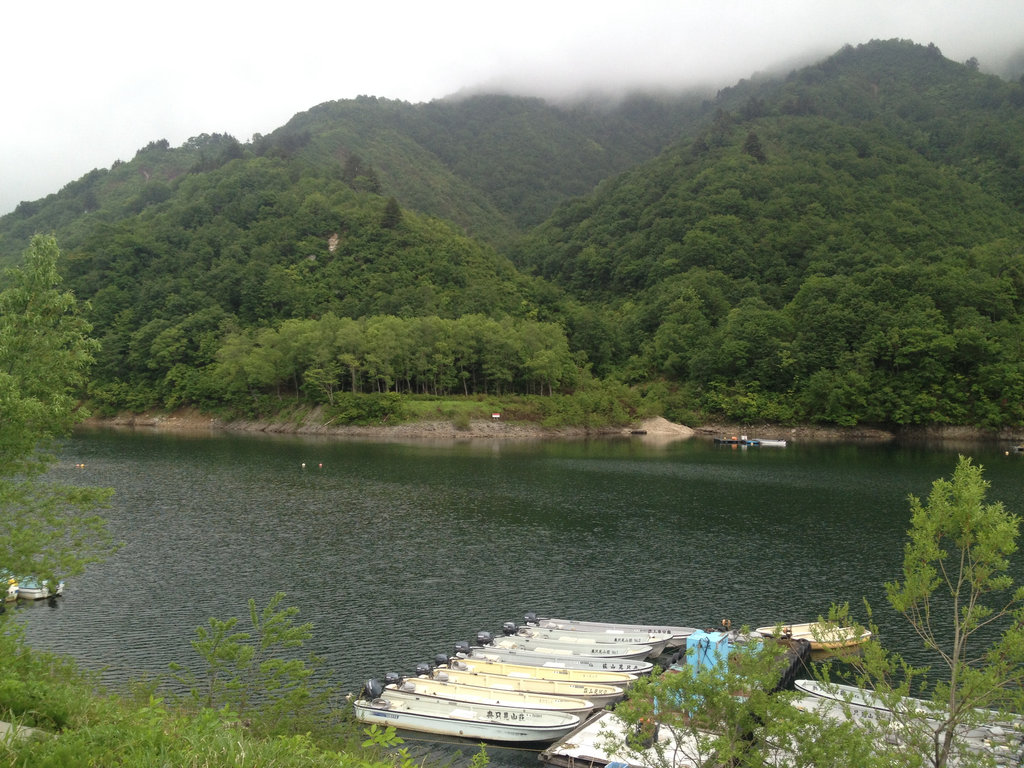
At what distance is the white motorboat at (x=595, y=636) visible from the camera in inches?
1177

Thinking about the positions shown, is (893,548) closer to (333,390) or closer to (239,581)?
(239,581)

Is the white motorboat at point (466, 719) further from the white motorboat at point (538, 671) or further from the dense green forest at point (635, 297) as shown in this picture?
the dense green forest at point (635, 297)

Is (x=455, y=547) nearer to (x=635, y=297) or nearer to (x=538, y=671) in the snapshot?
(x=538, y=671)

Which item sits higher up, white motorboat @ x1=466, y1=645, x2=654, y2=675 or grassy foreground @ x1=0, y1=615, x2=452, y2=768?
grassy foreground @ x1=0, y1=615, x2=452, y2=768

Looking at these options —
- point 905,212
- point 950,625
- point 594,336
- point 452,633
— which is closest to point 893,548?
point 950,625

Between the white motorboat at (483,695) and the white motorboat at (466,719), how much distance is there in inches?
9.2

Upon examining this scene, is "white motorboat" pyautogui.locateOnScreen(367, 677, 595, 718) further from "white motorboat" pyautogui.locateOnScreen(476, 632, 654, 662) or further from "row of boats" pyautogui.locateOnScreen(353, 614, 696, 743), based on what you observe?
"white motorboat" pyautogui.locateOnScreen(476, 632, 654, 662)

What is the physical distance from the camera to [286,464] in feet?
268

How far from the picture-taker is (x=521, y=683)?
85.6ft

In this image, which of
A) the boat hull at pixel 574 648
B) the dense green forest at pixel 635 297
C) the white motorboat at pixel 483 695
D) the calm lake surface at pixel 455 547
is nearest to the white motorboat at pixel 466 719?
the white motorboat at pixel 483 695

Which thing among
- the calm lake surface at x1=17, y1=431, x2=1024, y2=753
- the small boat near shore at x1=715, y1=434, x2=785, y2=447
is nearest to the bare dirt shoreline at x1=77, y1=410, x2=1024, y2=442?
the small boat near shore at x1=715, y1=434, x2=785, y2=447

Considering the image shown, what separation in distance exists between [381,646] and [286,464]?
180 feet

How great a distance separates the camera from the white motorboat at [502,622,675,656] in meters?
29.9

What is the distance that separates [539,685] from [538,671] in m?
1.27
